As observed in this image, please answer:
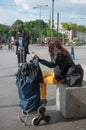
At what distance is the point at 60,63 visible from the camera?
631 centimetres

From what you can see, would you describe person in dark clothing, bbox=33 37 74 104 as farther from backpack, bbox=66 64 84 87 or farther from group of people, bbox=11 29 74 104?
backpack, bbox=66 64 84 87

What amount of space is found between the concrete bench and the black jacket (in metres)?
0.29

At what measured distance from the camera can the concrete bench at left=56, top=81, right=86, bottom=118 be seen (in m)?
6.22

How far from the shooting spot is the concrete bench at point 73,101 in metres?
6.22

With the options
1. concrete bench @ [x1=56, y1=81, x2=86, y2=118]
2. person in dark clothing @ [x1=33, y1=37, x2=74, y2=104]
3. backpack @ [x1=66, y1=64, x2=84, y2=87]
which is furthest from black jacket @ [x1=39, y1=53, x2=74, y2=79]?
concrete bench @ [x1=56, y1=81, x2=86, y2=118]

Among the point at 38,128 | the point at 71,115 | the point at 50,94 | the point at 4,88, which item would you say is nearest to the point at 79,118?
the point at 71,115

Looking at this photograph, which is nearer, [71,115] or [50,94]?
[71,115]

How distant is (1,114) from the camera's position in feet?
21.9

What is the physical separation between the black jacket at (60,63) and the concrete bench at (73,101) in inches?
11.4

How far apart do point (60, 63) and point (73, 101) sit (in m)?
0.77

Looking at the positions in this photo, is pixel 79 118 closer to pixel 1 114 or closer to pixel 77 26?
pixel 1 114

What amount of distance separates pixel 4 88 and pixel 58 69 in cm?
365

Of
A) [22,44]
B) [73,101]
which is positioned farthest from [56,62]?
[22,44]

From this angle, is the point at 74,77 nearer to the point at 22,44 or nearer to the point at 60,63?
the point at 60,63
